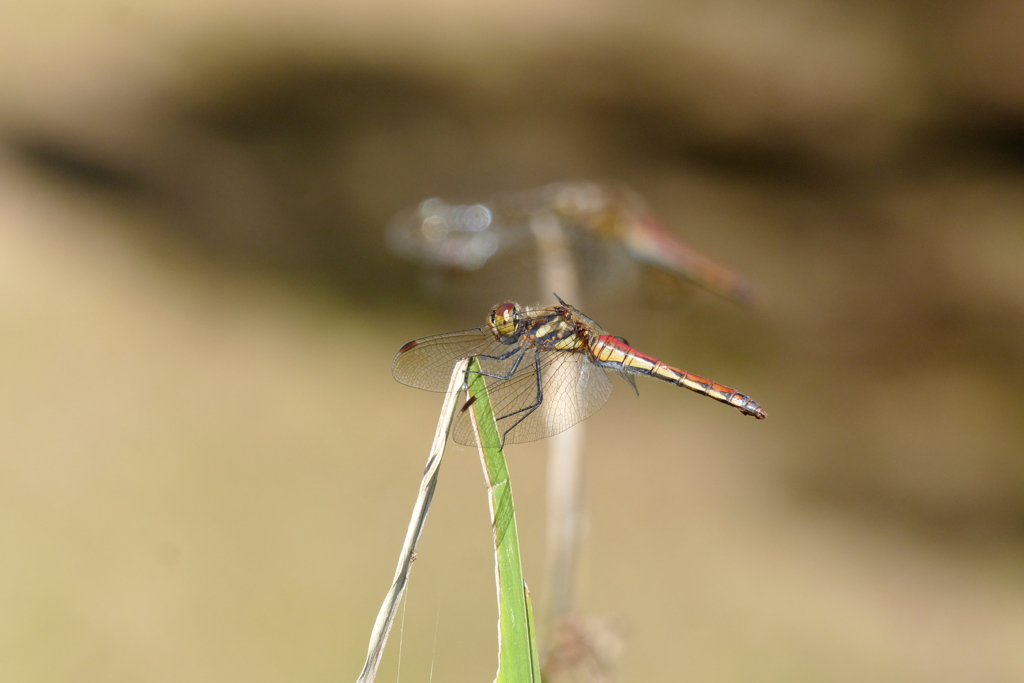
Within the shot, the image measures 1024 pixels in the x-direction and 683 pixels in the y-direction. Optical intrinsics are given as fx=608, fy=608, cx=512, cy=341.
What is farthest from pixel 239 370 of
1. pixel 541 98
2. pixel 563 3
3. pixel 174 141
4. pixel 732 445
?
pixel 732 445

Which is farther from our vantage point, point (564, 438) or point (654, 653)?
point (654, 653)

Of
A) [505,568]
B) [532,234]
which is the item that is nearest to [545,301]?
[532,234]

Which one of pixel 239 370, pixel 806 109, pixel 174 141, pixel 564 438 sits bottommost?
pixel 564 438

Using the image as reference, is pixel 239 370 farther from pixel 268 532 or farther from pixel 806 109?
pixel 806 109

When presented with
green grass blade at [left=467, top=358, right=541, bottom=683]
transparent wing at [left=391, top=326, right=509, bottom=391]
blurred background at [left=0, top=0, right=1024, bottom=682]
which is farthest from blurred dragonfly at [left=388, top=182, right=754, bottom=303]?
green grass blade at [left=467, top=358, right=541, bottom=683]

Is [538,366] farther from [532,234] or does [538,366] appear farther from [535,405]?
[532,234]

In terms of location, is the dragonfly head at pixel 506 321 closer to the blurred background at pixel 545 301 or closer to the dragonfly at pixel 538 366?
the dragonfly at pixel 538 366
